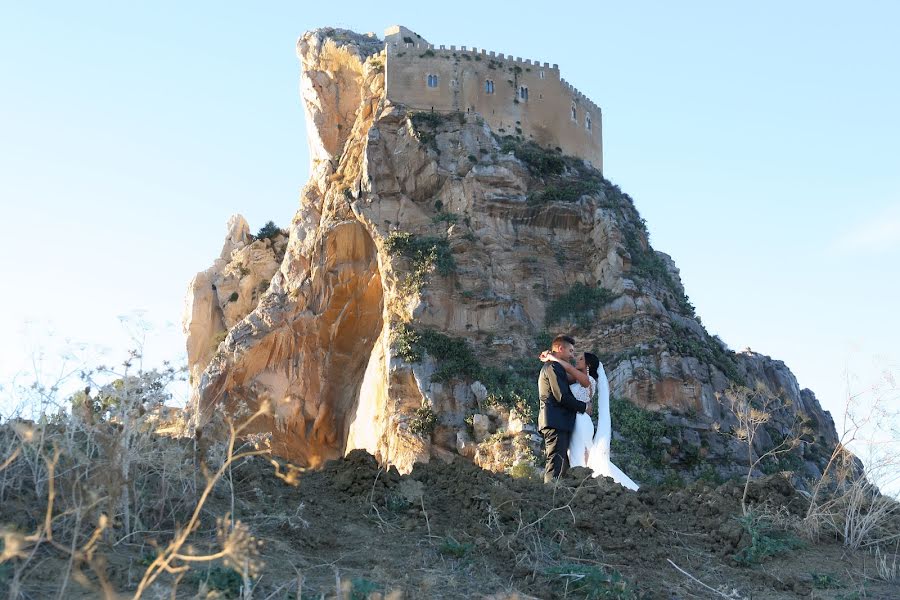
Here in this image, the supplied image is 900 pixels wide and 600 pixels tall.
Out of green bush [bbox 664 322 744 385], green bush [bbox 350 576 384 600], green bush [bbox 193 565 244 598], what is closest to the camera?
green bush [bbox 193 565 244 598]

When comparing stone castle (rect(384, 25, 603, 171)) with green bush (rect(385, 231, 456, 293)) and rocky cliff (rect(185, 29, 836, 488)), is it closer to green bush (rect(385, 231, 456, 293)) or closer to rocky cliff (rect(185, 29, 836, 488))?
rocky cliff (rect(185, 29, 836, 488))

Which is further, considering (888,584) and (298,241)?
(298,241)

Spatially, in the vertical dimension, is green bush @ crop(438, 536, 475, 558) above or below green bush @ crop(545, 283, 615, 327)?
below

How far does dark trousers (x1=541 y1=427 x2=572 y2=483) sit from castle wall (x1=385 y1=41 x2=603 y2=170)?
25.9 m

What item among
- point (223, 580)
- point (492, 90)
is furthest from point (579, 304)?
point (223, 580)

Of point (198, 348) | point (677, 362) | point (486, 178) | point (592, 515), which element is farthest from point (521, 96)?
point (592, 515)

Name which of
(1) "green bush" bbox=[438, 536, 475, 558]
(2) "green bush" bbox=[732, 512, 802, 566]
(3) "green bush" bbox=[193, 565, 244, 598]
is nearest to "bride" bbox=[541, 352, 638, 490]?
(2) "green bush" bbox=[732, 512, 802, 566]

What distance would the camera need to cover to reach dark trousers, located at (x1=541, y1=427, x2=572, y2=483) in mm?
9695

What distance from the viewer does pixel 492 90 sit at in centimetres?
3512

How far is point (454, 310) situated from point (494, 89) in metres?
9.97

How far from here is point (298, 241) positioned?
115ft

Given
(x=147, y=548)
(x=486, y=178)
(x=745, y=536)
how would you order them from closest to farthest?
(x=147, y=548) → (x=745, y=536) → (x=486, y=178)

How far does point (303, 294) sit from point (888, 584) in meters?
28.4

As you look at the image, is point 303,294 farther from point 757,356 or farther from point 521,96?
point 757,356
